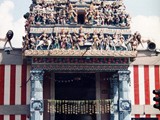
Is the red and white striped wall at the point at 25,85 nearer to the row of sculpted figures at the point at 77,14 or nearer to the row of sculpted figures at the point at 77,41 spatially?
the row of sculpted figures at the point at 77,41

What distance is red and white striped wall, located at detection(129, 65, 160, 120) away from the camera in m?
36.8

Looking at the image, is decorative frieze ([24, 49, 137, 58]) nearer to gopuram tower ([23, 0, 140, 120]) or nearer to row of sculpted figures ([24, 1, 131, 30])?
gopuram tower ([23, 0, 140, 120])

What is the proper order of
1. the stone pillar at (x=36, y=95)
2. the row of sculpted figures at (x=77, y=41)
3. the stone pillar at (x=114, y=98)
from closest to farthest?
the stone pillar at (x=36, y=95)
the row of sculpted figures at (x=77, y=41)
the stone pillar at (x=114, y=98)

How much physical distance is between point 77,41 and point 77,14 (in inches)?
97.8

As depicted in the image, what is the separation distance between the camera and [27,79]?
117 feet

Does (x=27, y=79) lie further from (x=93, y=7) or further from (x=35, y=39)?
(x=93, y=7)

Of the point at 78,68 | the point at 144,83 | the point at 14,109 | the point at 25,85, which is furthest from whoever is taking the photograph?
the point at 144,83

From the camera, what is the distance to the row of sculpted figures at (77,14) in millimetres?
33250

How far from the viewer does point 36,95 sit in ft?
106

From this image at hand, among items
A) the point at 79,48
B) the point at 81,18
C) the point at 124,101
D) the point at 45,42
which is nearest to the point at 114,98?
the point at 124,101

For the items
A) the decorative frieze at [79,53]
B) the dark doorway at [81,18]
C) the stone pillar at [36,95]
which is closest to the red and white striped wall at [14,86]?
the stone pillar at [36,95]

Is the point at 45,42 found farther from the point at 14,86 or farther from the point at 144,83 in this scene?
the point at 144,83

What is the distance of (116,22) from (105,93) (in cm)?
581

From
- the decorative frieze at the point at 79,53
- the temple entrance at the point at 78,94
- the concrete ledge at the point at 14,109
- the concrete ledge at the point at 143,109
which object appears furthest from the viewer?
the concrete ledge at the point at 143,109
